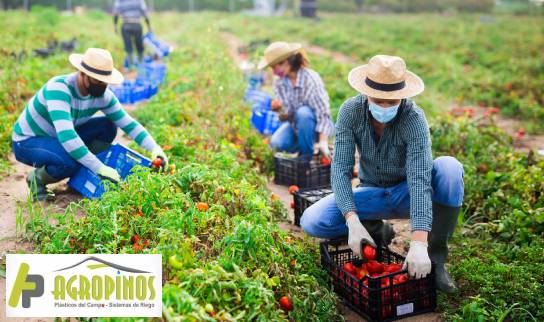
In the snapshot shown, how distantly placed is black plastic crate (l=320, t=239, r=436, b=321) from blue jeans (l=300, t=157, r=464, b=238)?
0.31 metres

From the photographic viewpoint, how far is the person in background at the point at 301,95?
5.38 m

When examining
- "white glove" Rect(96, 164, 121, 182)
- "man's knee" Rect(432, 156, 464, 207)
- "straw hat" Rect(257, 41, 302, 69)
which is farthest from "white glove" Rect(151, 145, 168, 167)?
"man's knee" Rect(432, 156, 464, 207)

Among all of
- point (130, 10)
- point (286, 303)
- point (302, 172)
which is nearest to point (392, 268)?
point (286, 303)

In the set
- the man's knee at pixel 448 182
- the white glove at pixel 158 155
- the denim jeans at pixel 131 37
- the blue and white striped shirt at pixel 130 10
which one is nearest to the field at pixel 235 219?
the white glove at pixel 158 155

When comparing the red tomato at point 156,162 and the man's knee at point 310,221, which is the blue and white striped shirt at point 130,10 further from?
the man's knee at point 310,221

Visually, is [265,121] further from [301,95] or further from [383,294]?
[383,294]

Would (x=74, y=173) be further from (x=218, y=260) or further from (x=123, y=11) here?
(x=123, y=11)

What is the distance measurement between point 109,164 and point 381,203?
91.0 inches

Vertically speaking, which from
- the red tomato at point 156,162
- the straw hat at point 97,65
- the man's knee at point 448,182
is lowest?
the red tomato at point 156,162

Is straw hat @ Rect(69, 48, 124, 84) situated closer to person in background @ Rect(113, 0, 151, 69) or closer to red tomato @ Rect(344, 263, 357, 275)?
red tomato @ Rect(344, 263, 357, 275)

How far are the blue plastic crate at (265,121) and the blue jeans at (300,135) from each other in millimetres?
983

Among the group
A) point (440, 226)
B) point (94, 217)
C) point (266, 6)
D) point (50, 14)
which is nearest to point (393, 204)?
point (440, 226)

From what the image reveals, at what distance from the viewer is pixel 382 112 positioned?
10.9 feet

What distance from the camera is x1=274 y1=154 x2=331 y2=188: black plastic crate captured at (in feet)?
17.2
